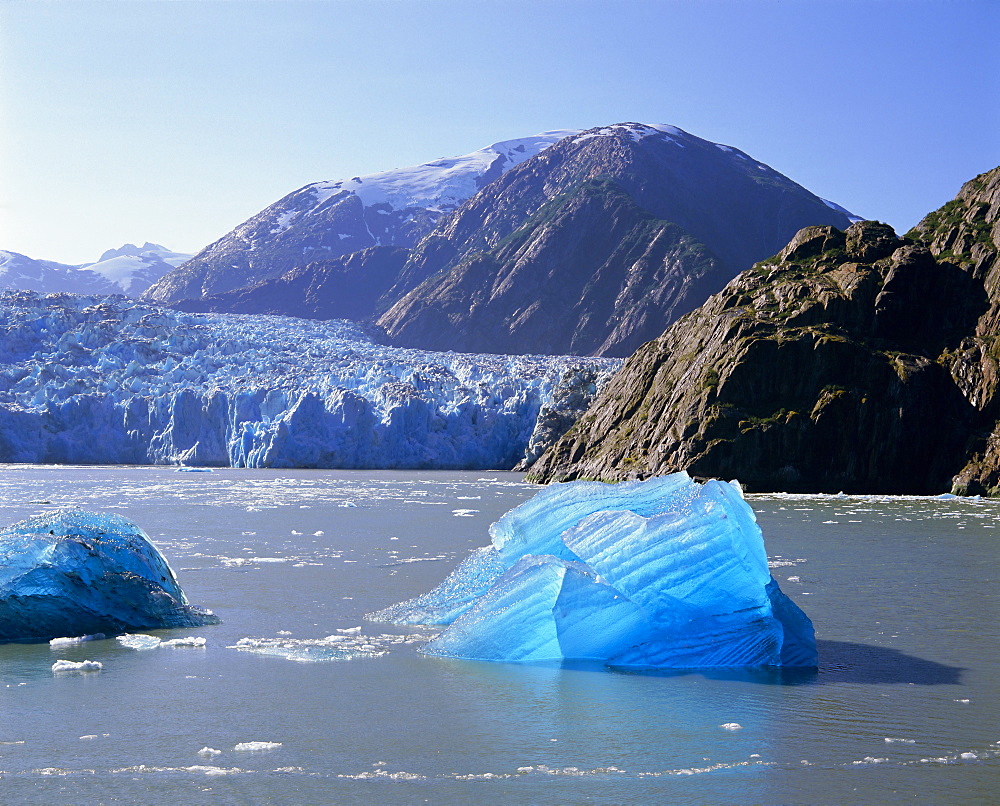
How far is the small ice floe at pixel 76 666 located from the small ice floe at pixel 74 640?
3.72 ft

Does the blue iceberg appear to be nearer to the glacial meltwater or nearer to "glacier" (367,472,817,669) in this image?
the glacial meltwater

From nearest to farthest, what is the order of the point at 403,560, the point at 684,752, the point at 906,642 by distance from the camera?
1. the point at 684,752
2. the point at 906,642
3. the point at 403,560

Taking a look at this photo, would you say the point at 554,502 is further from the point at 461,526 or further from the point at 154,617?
the point at 461,526

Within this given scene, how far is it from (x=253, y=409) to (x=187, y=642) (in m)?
58.9

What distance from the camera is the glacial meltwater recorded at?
18.6 ft

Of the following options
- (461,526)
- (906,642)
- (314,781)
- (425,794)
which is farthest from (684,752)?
(461,526)

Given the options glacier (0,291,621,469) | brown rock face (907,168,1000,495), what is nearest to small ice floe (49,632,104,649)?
brown rock face (907,168,1000,495)

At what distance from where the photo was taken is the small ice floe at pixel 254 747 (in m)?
6.27

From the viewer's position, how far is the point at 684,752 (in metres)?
6.23

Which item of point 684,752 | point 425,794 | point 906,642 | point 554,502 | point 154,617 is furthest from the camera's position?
point 554,502

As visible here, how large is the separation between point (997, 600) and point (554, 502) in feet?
19.5

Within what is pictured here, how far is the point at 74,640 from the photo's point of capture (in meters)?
9.92

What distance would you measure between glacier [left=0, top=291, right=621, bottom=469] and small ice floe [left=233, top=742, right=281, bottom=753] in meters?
56.6

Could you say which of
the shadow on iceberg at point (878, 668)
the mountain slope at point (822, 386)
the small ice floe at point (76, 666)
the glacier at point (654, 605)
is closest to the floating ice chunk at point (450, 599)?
the glacier at point (654, 605)
